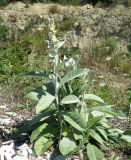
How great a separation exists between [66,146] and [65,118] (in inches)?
11.5

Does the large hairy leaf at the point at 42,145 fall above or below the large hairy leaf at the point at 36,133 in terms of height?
below

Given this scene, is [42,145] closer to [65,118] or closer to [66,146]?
[66,146]

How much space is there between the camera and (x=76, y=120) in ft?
17.0

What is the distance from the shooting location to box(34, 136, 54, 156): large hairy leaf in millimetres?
5258

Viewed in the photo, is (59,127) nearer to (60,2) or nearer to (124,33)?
(124,33)

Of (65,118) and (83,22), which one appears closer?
A: (65,118)

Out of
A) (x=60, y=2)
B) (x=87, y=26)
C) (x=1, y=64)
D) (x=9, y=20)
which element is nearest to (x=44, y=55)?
(x=1, y=64)

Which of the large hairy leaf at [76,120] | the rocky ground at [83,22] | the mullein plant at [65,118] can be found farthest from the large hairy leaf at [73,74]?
the rocky ground at [83,22]

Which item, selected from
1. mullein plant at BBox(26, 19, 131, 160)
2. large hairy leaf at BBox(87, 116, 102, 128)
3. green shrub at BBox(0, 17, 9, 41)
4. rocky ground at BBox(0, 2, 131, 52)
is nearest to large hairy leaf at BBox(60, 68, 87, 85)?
mullein plant at BBox(26, 19, 131, 160)

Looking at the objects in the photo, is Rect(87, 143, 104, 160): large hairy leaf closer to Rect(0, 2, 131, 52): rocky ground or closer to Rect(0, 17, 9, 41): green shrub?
Rect(0, 2, 131, 52): rocky ground

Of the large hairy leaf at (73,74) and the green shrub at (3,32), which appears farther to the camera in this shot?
the green shrub at (3,32)

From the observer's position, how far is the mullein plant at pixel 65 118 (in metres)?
5.16

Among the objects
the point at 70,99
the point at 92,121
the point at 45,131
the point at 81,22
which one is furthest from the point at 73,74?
the point at 81,22

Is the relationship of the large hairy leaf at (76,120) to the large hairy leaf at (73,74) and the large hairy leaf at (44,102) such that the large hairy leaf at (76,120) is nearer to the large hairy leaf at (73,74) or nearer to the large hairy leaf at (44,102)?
the large hairy leaf at (44,102)
